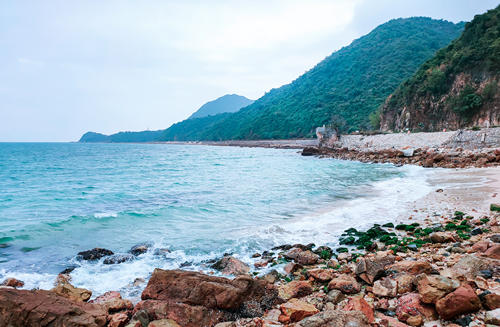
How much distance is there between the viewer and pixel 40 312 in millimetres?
3234

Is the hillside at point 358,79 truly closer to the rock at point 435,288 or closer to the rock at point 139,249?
the rock at point 139,249

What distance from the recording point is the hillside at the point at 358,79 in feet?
283

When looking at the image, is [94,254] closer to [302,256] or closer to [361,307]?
[302,256]

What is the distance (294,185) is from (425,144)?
22551 mm

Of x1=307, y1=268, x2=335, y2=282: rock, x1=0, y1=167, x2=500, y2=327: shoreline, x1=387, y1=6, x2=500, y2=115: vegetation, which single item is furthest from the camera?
x1=387, y1=6, x2=500, y2=115: vegetation

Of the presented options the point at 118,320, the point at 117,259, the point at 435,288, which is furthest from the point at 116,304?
the point at 435,288

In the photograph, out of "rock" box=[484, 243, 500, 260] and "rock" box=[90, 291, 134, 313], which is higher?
"rock" box=[484, 243, 500, 260]

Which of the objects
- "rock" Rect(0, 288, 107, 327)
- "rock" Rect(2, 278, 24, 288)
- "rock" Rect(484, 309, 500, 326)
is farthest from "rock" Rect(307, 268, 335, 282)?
"rock" Rect(2, 278, 24, 288)

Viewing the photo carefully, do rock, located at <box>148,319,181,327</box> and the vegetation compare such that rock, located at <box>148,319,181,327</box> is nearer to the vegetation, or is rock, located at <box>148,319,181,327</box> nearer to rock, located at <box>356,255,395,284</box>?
rock, located at <box>356,255,395,284</box>

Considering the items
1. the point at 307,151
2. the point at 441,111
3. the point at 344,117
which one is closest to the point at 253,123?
the point at 344,117

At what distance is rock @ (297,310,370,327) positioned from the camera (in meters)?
2.86

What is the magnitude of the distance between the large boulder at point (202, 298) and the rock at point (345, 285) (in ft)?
3.07

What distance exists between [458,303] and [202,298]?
3171 millimetres

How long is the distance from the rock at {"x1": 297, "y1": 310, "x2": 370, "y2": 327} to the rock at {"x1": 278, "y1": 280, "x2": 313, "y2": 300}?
129cm
